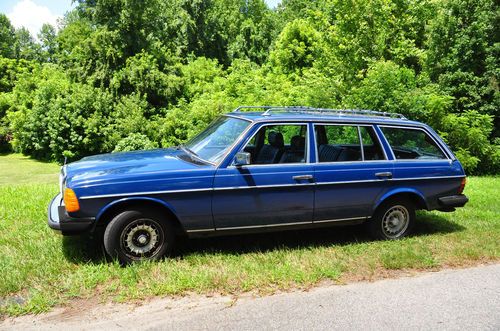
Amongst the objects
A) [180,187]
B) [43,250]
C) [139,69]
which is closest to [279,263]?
[180,187]

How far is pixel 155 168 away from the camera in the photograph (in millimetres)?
5059

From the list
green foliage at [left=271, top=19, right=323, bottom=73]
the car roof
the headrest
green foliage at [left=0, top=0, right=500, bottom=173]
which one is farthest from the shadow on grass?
green foliage at [left=271, top=19, right=323, bottom=73]

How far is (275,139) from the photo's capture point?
5.95m

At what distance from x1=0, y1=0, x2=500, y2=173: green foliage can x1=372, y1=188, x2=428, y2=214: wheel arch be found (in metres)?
7.32

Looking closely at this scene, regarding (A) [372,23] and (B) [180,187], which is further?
(A) [372,23]

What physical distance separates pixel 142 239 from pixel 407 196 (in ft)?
12.0

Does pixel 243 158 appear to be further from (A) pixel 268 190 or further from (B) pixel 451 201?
(B) pixel 451 201

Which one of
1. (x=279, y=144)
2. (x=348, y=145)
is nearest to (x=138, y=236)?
(x=279, y=144)

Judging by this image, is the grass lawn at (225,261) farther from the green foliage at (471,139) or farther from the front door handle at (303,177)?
the green foliage at (471,139)

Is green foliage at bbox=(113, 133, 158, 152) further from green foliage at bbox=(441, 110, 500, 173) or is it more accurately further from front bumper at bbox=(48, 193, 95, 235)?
front bumper at bbox=(48, 193, 95, 235)

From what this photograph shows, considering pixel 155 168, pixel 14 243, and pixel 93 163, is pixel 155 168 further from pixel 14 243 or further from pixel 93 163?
pixel 14 243

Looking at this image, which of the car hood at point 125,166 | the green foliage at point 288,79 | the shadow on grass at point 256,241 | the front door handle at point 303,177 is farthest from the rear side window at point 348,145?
the green foliage at point 288,79

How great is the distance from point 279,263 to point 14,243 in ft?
11.1

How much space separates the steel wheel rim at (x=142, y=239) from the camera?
16.0 feet
